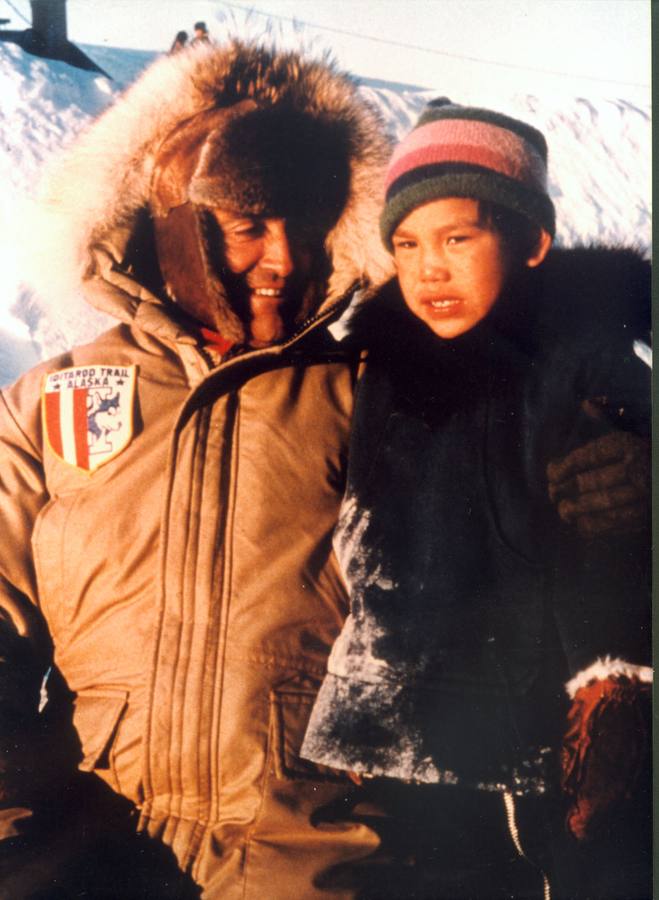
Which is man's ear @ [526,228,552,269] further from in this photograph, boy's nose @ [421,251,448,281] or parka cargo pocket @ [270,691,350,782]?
parka cargo pocket @ [270,691,350,782]

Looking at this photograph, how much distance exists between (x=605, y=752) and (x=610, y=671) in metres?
0.13

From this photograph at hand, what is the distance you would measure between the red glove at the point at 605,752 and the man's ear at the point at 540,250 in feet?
2.35

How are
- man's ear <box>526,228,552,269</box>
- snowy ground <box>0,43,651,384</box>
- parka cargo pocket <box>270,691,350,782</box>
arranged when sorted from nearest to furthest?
parka cargo pocket <box>270,691,350,782</box>, man's ear <box>526,228,552,269</box>, snowy ground <box>0,43,651,384</box>

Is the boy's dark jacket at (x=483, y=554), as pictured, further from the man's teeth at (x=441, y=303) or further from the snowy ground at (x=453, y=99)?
the snowy ground at (x=453, y=99)

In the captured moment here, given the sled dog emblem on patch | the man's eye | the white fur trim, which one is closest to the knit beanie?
the man's eye

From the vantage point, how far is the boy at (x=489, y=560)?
4.90ft

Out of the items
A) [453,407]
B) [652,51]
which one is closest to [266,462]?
[453,407]

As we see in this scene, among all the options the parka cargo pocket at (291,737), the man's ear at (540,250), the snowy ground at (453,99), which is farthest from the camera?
the snowy ground at (453,99)

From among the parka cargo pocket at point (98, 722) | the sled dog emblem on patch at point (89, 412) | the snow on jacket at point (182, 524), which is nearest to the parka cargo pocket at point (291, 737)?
the snow on jacket at point (182, 524)

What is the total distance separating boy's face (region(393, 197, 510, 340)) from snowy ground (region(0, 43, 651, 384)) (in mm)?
221

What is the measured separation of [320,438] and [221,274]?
0.35 metres

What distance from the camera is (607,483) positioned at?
1515 mm

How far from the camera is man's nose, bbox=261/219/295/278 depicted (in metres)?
1.66

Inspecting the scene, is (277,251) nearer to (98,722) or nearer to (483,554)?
(483,554)
